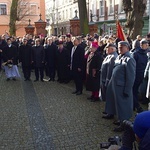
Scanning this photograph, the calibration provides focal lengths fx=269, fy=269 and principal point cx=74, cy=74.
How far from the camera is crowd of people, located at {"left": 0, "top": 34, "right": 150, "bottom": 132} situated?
5.82 metres

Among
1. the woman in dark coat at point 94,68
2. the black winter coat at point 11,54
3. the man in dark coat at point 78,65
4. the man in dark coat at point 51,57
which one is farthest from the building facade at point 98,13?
the woman in dark coat at point 94,68

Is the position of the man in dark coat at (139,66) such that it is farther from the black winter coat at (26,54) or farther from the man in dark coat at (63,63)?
the black winter coat at (26,54)

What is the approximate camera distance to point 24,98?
904cm

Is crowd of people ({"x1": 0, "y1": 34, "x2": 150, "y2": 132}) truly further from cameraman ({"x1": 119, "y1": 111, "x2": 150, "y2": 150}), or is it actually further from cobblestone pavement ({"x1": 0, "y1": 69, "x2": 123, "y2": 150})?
cameraman ({"x1": 119, "y1": 111, "x2": 150, "y2": 150})

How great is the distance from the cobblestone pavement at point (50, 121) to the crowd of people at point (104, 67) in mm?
459

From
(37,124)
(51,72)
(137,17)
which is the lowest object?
(37,124)

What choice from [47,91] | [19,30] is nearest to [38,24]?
[47,91]

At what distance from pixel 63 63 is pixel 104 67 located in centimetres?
510

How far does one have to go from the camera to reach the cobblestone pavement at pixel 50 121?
5.30 metres

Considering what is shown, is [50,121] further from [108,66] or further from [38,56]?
[38,56]

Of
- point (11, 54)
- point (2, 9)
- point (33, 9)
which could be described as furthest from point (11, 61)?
point (33, 9)

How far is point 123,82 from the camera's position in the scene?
5762 millimetres

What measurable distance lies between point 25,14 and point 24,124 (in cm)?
4544

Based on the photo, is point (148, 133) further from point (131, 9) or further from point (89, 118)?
point (131, 9)
